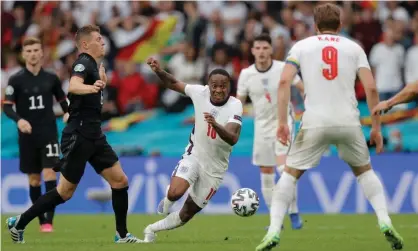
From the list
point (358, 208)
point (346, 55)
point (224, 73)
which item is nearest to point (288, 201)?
point (346, 55)

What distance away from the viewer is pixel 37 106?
1409 centimetres

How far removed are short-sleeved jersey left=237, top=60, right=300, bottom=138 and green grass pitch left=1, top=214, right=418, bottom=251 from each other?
1581mm

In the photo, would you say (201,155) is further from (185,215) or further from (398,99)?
(398,99)

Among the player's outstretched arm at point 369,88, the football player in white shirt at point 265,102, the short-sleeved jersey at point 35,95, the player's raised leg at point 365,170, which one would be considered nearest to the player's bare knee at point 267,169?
the football player in white shirt at point 265,102

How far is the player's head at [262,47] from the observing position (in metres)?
14.7

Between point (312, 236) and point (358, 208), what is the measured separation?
6.79 metres

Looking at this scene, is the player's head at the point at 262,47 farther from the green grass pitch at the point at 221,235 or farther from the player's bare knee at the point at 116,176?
the player's bare knee at the point at 116,176

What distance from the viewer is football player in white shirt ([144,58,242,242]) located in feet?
36.4

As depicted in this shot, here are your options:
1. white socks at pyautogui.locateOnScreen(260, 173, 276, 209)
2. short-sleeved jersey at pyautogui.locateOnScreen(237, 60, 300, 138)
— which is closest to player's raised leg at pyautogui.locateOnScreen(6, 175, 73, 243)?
white socks at pyautogui.locateOnScreen(260, 173, 276, 209)

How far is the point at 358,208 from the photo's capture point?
19078 millimetres

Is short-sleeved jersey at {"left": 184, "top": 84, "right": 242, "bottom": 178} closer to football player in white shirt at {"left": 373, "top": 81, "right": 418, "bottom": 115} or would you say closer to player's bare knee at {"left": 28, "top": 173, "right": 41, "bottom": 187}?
football player in white shirt at {"left": 373, "top": 81, "right": 418, "bottom": 115}

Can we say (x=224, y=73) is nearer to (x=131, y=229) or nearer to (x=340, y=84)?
(x=340, y=84)

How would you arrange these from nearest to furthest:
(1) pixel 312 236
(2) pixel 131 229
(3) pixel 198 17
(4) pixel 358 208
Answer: (1) pixel 312 236
(2) pixel 131 229
(4) pixel 358 208
(3) pixel 198 17

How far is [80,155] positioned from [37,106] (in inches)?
136
